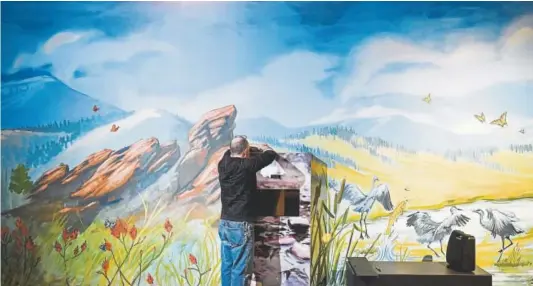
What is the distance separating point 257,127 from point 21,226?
210 centimetres

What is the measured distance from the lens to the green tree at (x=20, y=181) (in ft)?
16.2

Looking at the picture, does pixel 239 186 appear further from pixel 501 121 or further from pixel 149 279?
pixel 501 121

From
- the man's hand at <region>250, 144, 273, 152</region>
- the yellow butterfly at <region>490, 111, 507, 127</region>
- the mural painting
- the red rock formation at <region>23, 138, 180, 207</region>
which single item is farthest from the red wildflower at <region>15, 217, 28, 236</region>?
the yellow butterfly at <region>490, 111, 507, 127</region>

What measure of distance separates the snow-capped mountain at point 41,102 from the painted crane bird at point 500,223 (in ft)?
10.0

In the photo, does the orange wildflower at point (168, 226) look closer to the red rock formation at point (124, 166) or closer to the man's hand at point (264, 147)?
the red rock formation at point (124, 166)

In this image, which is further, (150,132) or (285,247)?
(150,132)

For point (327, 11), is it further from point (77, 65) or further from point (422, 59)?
point (77, 65)

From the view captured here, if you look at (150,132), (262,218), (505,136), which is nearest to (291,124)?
(262,218)

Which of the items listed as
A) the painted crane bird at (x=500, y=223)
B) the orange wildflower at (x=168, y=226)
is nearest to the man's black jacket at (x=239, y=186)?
the orange wildflower at (x=168, y=226)

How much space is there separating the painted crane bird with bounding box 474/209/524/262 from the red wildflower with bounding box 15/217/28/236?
3.65 metres

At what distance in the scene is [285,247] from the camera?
4.61 metres

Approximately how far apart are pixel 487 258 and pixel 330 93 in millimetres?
1824

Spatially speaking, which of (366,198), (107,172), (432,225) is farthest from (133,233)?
(432,225)

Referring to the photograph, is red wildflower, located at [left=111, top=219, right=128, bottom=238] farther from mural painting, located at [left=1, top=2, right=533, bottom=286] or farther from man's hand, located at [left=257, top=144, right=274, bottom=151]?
man's hand, located at [left=257, top=144, right=274, bottom=151]
